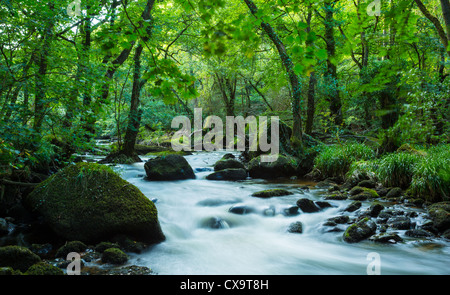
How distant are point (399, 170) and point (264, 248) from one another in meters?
4.58

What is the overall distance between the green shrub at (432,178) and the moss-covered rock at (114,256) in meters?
6.23

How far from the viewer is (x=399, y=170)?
725cm

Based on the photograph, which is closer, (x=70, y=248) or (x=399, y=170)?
(x=70, y=248)

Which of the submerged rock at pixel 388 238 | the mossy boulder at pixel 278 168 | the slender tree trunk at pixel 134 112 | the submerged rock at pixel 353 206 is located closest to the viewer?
the submerged rock at pixel 388 238

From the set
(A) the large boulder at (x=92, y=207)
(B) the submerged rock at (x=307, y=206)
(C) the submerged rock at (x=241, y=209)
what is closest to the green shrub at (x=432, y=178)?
(B) the submerged rock at (x=307, y=206)

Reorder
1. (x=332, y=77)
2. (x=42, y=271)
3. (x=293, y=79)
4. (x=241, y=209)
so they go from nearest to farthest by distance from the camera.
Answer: (x=42, y=271), (x=241, y=209), (x=293, y=79), (x=332, y=77)

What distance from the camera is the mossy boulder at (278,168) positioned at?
34.5 ft

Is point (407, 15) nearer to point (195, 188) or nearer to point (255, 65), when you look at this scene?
point (195, 188)

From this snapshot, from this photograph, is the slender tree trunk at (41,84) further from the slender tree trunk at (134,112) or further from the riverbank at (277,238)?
the slender tree trunk at (134,112)

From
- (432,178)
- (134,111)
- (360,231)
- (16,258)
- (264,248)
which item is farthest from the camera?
(134,111)

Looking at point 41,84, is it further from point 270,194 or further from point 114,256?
point 270,194

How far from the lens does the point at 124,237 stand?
14.7 feet

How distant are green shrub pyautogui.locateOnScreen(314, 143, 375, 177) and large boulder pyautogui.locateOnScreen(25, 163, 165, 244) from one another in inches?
260

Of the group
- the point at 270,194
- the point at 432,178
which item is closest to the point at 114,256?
the point at 270,194
